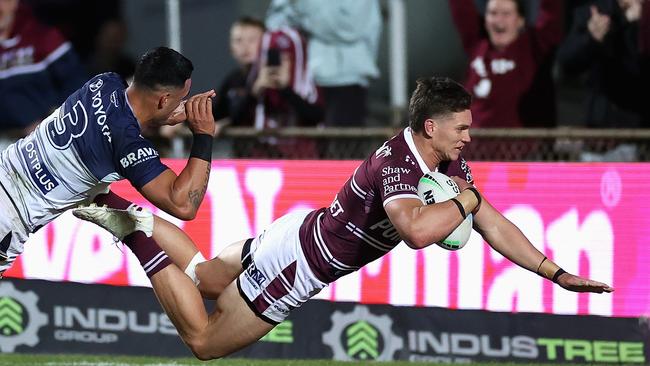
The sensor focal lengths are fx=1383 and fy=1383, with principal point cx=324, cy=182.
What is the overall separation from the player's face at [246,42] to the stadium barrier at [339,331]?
2.74 metres

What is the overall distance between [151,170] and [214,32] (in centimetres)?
716

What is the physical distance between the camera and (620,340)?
29.9 feet

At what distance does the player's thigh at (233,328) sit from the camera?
7879mm

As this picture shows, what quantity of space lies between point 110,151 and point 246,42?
4.62 metres

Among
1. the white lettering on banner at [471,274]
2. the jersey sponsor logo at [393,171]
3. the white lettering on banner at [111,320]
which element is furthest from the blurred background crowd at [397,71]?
the jersey sponsor logo at [393,171]

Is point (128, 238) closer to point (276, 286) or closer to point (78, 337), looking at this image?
point (276, 286)

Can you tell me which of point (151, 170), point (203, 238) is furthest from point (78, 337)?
point (151, 170)

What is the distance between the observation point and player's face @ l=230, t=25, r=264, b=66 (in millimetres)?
11812

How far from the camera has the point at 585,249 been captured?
30.6 feet

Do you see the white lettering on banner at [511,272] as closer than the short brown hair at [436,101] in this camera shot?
No

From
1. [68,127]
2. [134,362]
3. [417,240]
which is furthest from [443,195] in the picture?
[134,362]

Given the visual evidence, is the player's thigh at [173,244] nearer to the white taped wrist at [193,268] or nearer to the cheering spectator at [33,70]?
the white taped wrist at [193,268]

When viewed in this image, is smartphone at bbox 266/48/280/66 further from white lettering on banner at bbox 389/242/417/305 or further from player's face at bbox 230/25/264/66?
white lettering on banner at bbox 389/242/417/305

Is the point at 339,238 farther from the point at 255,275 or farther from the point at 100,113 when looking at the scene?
the point at 100,113
